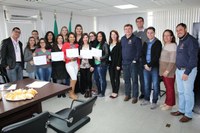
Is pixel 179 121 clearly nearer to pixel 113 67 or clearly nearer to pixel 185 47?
pixel 185 47

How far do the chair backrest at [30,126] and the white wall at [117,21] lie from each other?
641 centimetres

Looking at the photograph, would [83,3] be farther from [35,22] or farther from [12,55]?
[12,55]

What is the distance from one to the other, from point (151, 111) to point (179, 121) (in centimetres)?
56

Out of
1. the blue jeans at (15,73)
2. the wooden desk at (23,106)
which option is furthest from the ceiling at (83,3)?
A: the wooden desk at (23,106)

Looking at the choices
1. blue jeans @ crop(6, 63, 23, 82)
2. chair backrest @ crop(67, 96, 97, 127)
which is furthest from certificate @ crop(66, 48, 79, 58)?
chair backrest @ crop(67, 96, 97, 127)

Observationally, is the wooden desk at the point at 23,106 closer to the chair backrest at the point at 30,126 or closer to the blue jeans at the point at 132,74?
the chair backrest at the point at 30,126

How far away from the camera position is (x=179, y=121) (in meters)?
2.84

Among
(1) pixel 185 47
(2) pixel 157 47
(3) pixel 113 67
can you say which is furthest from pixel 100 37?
(1) pixel 185 47

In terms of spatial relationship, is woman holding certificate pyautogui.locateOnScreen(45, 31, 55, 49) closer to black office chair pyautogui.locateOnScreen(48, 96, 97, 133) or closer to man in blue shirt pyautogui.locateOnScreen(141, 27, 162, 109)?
man in blue shirt pyautogui.locateOnScreen(141, 27, 162, 109)

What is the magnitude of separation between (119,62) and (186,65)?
4.78 feet

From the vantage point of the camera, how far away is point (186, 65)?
260 centimetres

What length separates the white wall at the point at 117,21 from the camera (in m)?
7.27

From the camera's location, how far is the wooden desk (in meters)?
1.76

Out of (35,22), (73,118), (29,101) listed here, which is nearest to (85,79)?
(29,101)
